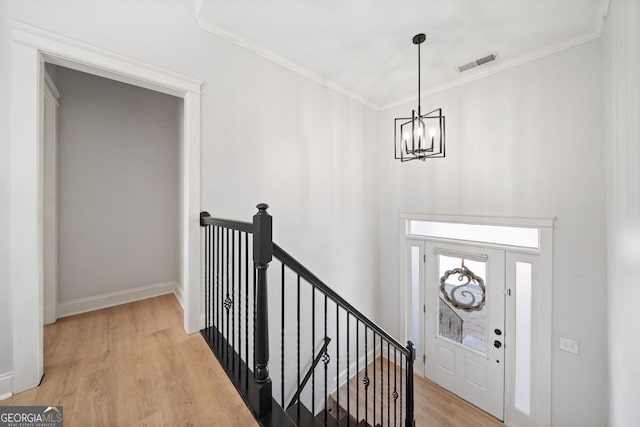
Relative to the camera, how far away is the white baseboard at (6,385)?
4.79ft

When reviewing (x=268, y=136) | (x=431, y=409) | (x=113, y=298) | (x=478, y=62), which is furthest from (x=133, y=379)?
(x=478, y=62)

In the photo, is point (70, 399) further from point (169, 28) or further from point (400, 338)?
point (400, 338)

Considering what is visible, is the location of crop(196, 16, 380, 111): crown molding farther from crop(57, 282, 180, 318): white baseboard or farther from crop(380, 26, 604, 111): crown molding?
crop(57, 282, 180, 318): white baseboard

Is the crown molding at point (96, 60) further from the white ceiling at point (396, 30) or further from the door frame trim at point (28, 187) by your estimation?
the white ceiling at point (396, 30)

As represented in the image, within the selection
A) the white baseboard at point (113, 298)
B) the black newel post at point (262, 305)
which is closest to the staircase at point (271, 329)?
the black newel post at point (262, 305)

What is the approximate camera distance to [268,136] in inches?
109

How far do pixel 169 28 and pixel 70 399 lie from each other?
8.96ft

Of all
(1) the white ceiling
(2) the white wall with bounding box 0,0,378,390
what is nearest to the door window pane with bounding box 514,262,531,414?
(2) the white wall with bounding box 0,0,378,390

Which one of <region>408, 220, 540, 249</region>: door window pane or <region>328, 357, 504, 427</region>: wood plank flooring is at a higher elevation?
<region>408, 220, 540, 249</region>: door window pane

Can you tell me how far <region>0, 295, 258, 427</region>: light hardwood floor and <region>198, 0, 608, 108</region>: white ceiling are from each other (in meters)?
2.83

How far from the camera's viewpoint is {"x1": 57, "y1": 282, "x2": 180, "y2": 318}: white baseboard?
253 centimetres

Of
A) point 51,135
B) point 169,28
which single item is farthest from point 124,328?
point 169,28

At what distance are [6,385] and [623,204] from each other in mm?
4104

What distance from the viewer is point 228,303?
5.89 ft
